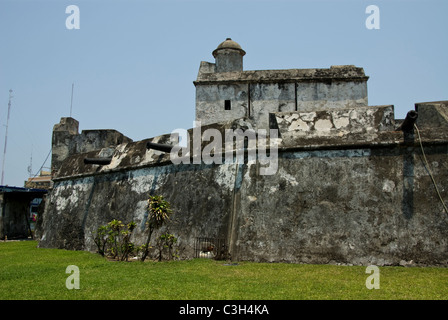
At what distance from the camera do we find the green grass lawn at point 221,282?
13.4 feet

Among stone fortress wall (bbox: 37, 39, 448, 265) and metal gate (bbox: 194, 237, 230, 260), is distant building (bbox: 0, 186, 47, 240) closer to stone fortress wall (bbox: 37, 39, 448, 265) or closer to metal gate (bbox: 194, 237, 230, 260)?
stone fortress wall (bbox: 37, 39, 448, 265)

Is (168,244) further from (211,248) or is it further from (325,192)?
(325,192)

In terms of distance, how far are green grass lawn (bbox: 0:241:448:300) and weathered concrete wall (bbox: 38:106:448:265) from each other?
43 centimetres

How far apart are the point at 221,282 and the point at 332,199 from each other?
8.46ft

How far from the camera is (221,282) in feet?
15.5

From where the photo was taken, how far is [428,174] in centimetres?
618

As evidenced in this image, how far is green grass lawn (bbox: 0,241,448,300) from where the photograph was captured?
13.4 ft

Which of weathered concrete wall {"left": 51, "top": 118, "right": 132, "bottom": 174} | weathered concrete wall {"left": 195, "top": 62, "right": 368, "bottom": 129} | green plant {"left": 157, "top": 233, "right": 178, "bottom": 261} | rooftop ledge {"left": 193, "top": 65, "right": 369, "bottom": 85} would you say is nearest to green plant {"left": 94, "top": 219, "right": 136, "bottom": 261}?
green plant {"left": 157, "top": 233, "right": 178, "bottom": 261}

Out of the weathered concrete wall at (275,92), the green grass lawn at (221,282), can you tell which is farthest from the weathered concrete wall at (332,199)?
the weathered concrete wall at (275,92)

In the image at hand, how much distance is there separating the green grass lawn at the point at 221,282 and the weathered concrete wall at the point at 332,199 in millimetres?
435

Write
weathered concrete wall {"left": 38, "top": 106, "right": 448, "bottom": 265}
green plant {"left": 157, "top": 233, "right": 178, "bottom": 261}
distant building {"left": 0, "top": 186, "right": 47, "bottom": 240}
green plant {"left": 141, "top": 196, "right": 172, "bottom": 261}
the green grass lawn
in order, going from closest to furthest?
the green grass lawn
weathered concrete wall {"left": 38, "top": 106, "right": 448, "bottom": 265}
green plant {"left": 141, "top": 196, "right": 172, "bottom": 261}
green plant {"left": 157, "top": 233, "right": 178, "bottom": 261}
distant building {"left": 0, "top": 186, "right": 47, "bottom": 240}

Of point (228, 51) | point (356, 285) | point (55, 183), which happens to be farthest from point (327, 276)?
point (228, 51)

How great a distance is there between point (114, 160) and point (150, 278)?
600 centimetres

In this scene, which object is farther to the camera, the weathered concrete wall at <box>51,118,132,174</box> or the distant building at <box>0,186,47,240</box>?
the distant building at <box>0,186,47,240</box>
